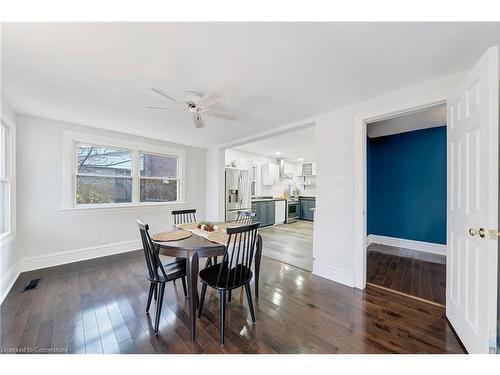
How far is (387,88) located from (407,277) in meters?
2.46

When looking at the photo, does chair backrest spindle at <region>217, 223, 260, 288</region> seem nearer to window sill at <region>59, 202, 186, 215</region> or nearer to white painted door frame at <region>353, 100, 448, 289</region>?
white painted door frame at <region>353, 100, 448, 289</region>

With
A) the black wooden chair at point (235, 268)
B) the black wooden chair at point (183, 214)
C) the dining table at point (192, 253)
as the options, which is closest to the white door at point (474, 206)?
the black wooden chair at point (235, 268)

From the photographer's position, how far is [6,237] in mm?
2389

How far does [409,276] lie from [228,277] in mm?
2671

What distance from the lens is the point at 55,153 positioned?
10.1 ft

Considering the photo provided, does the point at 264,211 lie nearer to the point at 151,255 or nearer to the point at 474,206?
the point at 151,255

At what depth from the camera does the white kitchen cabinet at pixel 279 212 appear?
21.2 ft

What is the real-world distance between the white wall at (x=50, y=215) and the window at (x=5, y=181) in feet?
0.86

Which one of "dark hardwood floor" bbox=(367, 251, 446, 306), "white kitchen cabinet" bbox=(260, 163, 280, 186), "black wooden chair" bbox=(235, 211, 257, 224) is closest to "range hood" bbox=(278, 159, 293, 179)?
"white kitchen cabinet" bbox=(260, 163, 280, 186)

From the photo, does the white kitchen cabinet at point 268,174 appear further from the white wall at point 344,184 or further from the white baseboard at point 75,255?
the white baseboard at point 75,255

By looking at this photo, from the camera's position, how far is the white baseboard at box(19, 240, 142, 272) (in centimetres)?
287

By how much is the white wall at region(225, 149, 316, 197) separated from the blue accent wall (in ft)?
11.6
